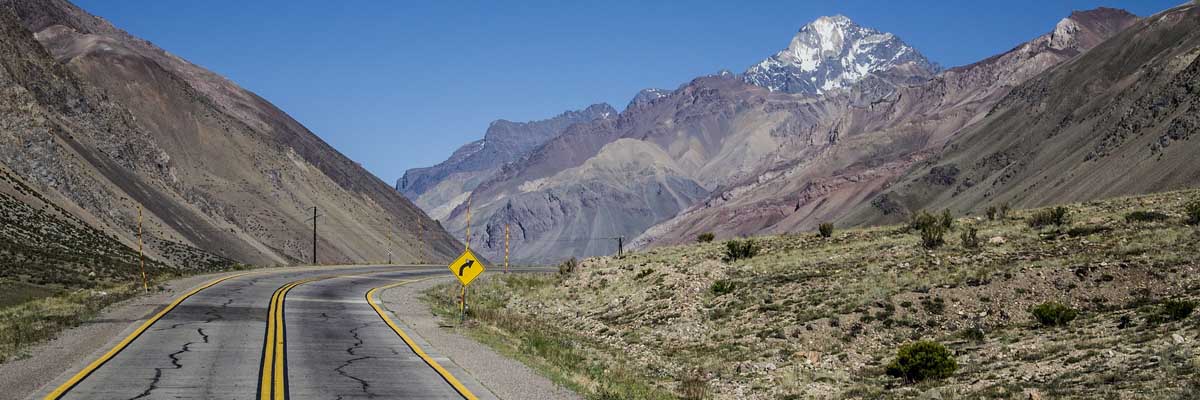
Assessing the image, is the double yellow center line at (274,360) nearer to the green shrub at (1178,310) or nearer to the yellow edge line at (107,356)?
the yellow edge line at (107,356)

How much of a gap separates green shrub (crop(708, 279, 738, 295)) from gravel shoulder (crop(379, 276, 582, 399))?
9.25 metres

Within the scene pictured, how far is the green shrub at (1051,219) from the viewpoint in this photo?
31.6m

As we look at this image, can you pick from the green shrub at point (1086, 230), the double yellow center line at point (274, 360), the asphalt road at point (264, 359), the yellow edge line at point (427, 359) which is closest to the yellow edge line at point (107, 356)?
the asphalt road at point (264, 359)

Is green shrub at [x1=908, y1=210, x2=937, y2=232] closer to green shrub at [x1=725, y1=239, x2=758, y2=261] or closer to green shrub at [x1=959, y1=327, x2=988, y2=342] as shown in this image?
green shrub at [x1=725, y1=239, x2=758, y2=261]

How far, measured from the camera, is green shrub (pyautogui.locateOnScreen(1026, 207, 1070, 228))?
31.6 m

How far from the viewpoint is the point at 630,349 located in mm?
25953

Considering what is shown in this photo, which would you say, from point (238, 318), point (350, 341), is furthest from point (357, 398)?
point (238, 318)

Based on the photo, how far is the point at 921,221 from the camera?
123ft

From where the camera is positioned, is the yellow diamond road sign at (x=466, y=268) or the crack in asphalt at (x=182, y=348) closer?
the crack in asphalt at (x=182, y=348)

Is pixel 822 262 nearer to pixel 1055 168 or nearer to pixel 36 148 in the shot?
pixel 36 148

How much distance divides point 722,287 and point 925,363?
42.0 feet

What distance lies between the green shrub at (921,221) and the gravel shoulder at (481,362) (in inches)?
767

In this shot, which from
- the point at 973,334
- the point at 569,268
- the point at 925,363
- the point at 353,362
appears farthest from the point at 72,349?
the point at 569,268

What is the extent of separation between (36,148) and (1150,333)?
78383 millimetres
